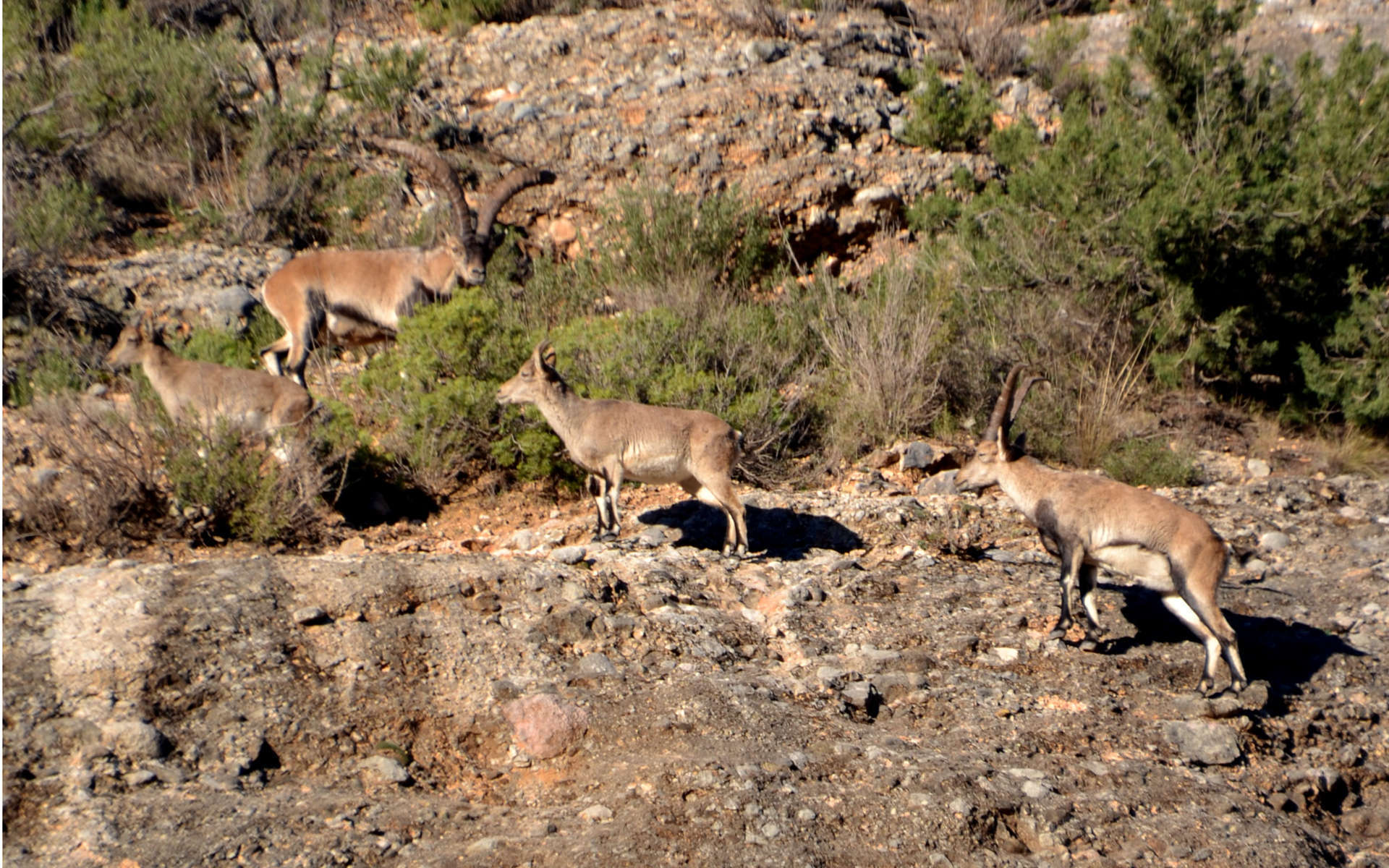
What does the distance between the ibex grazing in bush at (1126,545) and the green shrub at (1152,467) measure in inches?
142

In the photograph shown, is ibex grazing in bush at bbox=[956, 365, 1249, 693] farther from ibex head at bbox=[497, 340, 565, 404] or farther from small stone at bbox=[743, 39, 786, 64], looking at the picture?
small stone at bbox=[743, 39, 786, 64]

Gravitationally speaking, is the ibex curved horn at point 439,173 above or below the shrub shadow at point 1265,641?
above

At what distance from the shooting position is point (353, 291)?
1367 cm

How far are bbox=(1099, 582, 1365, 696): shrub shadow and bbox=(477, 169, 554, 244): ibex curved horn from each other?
31.4 ft

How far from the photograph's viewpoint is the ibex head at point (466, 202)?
14688 millimetres

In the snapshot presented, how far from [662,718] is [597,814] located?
94 centimetres

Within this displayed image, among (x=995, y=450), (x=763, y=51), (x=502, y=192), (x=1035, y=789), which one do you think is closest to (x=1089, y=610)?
(x=995, y=450)

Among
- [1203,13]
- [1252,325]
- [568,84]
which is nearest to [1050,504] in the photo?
[1252,325]

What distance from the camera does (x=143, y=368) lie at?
11523mm

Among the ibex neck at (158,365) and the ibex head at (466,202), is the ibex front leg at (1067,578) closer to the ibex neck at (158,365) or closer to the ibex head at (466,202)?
the ibex neck at (158,365)

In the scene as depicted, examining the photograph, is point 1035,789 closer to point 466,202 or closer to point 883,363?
point 883,363

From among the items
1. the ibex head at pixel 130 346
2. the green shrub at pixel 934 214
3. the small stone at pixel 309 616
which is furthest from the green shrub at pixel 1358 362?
the ibex head at pixel 130 346

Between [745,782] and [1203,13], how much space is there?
12.2 meters

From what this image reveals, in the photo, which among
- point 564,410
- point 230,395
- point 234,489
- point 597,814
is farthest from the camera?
point 230,395
